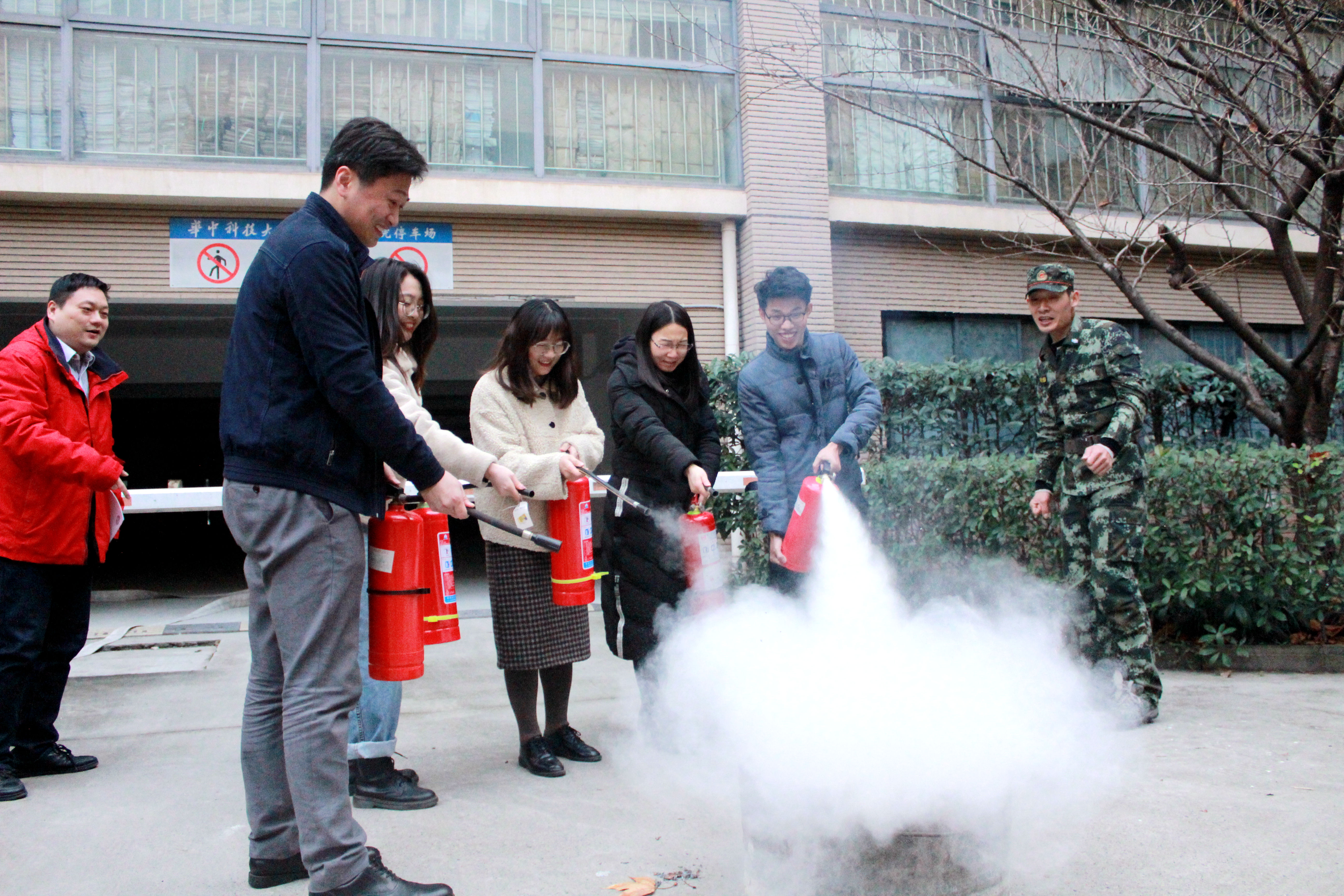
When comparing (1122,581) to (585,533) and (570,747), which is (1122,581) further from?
(570,747)

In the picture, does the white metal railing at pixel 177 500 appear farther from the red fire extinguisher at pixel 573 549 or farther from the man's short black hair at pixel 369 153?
the man's short black hair at pixel 369 153

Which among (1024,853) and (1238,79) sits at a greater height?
(1238,79)

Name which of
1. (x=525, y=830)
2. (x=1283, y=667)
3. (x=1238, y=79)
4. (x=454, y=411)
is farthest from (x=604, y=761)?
(x=454, y=411)

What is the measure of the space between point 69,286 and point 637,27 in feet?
23.3

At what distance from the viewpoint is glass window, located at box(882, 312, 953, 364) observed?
10.1 meters

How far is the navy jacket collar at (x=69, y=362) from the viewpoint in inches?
150

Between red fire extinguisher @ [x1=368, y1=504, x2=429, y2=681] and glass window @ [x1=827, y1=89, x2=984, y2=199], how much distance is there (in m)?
8.17

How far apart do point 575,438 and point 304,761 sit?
1787 mm

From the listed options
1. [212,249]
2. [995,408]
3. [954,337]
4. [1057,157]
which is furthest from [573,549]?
[1057,157]

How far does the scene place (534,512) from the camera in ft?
12.2

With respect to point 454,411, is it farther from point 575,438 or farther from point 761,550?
point 575,438

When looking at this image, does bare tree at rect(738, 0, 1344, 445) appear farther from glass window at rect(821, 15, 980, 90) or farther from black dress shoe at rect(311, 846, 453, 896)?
black dress shoe at rect(311, 846, 453, 896)

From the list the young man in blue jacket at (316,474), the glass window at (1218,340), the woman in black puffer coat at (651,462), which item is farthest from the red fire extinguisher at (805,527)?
→ the glass window at (1218,340)

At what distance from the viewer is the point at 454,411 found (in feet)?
64.9
